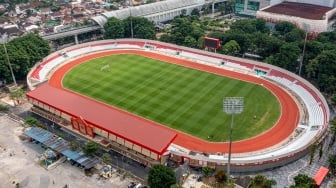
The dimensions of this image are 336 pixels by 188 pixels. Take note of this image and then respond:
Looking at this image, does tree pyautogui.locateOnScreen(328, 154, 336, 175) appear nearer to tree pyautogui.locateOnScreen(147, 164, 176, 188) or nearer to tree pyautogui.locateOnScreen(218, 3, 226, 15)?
tree pyautogui.locateOnScreen(147, 164, 176, 188)

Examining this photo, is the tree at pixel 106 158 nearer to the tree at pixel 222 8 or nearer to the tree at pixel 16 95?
the tree at pixel 16 95

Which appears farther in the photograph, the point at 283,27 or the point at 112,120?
the point at 283,27

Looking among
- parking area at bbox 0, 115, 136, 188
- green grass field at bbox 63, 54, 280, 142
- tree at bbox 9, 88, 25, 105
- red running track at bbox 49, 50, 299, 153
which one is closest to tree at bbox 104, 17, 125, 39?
green grass field at bbox 63, 54, 280, 142

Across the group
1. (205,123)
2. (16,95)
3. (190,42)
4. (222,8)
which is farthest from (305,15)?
(16,95)

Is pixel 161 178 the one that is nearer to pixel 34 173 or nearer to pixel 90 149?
pixel 90 149

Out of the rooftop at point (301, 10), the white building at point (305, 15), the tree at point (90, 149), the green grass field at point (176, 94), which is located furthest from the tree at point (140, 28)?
the tree at point (90, 149)

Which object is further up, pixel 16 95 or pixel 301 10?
pixel 301 10
